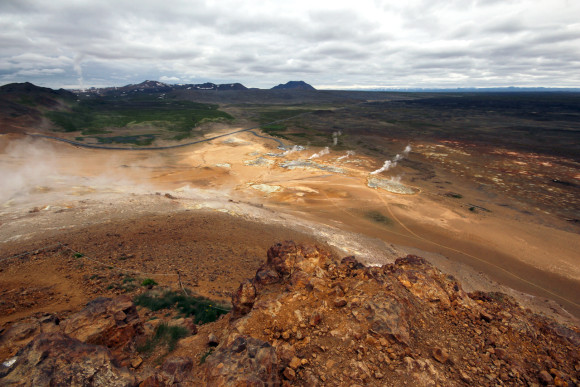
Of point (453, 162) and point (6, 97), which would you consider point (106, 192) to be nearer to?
point (453, 162)

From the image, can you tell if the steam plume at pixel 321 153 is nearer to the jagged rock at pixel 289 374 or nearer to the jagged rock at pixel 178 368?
the jagged rock at pixel 178 368

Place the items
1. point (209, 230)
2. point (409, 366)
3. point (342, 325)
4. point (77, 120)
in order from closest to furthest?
point (409, 366) < point (342, 325) < point (209, 230) < point (77, 120)

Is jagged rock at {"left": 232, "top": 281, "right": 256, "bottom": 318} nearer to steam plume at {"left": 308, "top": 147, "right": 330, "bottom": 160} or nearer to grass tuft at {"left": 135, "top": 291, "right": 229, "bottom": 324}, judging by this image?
grass tuft at {"left": 135, "top": 291, "right": 229, "bottom": 324}

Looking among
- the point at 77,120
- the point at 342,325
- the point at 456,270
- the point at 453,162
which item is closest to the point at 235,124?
the point at 77,120

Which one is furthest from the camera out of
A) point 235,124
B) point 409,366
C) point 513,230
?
point 235,124

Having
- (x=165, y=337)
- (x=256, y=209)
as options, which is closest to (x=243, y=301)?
(x=165, y=337)

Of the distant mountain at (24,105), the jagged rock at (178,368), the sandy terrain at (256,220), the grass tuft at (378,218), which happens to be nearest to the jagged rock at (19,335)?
the sandy terrain at (256,220)

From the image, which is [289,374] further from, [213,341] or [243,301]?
[243,301]
